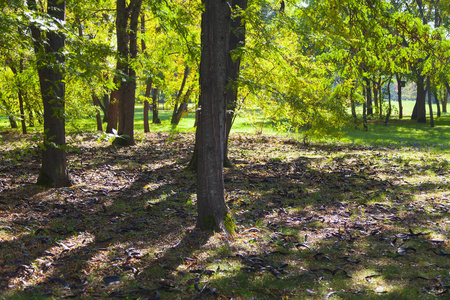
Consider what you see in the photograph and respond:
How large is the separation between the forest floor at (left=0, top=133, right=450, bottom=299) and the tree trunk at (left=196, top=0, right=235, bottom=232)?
0.59 meters

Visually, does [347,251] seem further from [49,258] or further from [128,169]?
[128,169]

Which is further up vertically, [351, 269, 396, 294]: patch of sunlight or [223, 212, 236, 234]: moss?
[223, 212, 236, 234]: moss

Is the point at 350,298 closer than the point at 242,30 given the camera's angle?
Yes

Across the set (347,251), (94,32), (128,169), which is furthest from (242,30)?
(94,32)

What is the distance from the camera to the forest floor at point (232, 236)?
423 centimetres

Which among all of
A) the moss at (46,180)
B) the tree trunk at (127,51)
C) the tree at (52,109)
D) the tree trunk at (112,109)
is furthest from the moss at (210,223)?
the tree trunk at (112,109)

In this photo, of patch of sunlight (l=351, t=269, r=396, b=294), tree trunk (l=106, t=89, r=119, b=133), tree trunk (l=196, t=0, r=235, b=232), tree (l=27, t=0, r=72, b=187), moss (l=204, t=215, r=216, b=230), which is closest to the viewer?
patch of sunlight (l=351, t=269, r=396, b=294)

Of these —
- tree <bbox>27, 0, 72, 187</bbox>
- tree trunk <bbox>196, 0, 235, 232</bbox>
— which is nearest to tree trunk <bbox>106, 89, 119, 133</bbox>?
tree <bbox>27, 0, 72, 187</bbox>

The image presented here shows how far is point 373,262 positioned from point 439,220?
9.05 feet

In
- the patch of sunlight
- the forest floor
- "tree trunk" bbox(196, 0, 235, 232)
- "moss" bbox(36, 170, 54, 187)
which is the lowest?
the patch of sunlight

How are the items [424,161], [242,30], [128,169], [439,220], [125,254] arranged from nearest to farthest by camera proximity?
[125,254] → [439,220] → [242,30] → [128,169] → [424,161]

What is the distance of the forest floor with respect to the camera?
4227 millimetres

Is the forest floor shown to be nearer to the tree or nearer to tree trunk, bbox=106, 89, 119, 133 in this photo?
the tree

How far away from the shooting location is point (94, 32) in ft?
69.8
